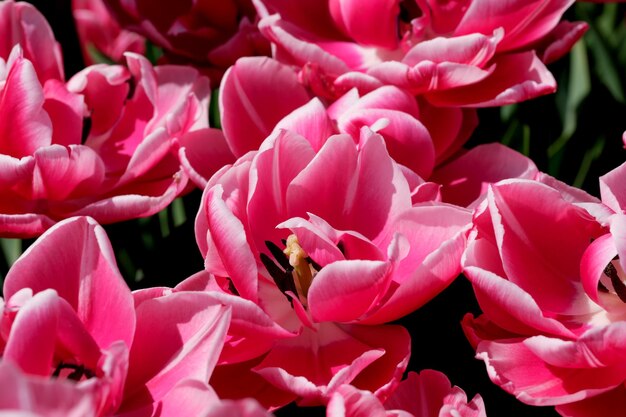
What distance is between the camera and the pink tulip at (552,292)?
22.2 inches

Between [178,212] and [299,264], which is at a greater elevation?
[299,264]

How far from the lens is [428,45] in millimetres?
737

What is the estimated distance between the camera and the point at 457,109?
31.0 inches

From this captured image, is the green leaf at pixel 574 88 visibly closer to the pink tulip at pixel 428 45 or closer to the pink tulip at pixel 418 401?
the pink tulip at pixel 428 45

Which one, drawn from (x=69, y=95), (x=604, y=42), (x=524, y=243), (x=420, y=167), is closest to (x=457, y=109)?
(x=420, y=167)

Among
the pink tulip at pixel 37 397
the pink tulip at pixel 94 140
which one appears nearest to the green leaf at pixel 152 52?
the pink tulip at pixel 94 140

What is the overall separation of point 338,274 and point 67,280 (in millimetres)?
161

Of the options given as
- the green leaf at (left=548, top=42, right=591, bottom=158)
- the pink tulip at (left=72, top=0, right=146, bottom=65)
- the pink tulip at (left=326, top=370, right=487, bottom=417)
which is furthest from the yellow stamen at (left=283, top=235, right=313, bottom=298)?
the pink tulip at (left=72, top=0, right=146, bottom=65)

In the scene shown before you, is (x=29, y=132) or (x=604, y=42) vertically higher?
(x=29, y=132)

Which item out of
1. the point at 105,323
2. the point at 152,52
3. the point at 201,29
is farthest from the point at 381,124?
the point at 152,52

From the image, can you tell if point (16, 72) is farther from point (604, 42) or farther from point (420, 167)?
point (604, 42)

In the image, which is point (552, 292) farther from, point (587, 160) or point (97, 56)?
point (97, 56)

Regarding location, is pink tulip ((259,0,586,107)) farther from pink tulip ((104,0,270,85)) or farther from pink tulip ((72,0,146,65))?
pink tulip ((72,0,146,65))

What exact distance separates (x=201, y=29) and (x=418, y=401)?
0.49 meters
